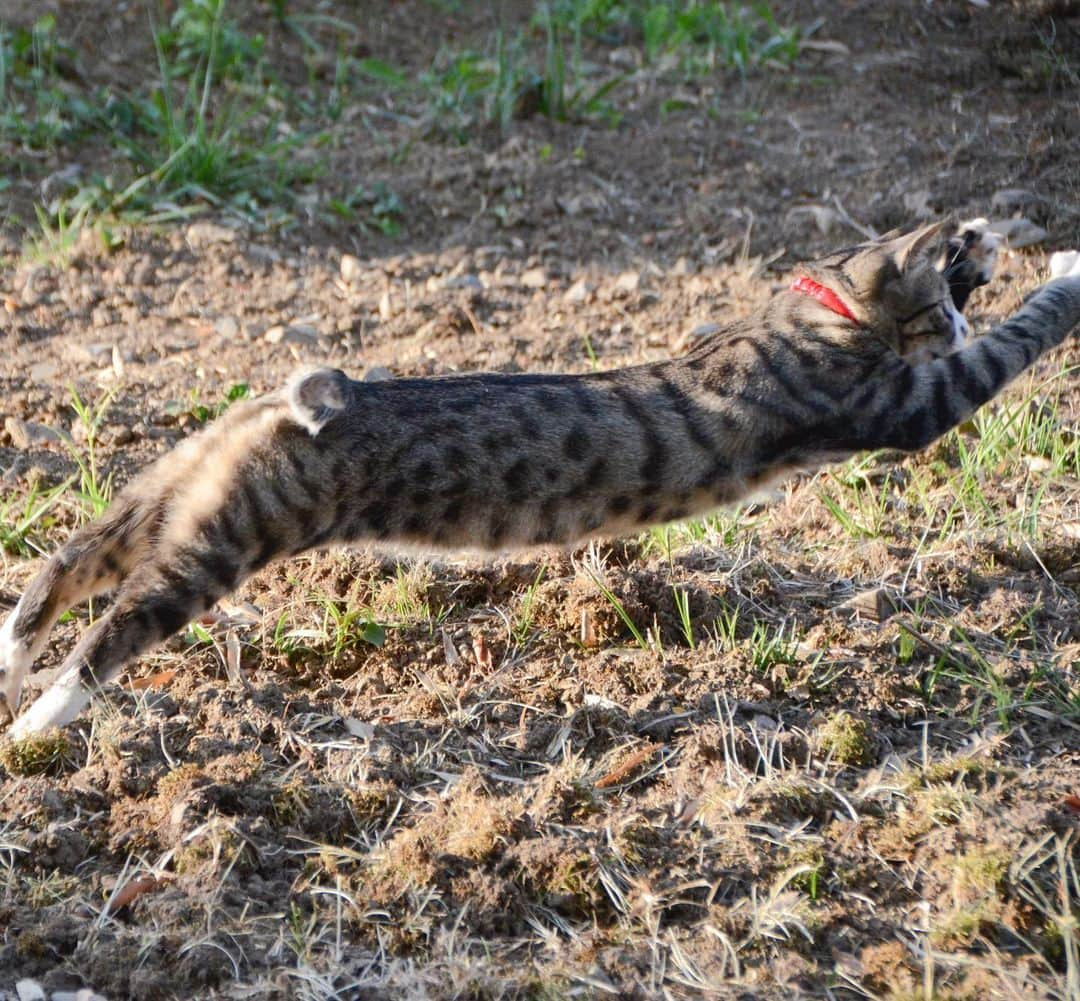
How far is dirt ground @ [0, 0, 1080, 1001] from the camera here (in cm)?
318

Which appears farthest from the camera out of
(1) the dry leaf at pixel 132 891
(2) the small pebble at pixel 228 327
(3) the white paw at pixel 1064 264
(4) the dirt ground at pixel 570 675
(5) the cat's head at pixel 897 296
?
(2) the small pebble at pixel 228 327

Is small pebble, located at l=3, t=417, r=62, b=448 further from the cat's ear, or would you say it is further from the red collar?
the cat's ear

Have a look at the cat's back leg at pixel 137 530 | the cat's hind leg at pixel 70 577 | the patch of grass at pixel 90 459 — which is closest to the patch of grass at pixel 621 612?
the cat's back leg at pixel 137 530

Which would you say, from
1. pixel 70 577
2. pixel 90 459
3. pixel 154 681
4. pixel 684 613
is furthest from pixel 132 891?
pixel 90 459

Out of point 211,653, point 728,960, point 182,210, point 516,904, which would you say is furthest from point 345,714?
point 182,210

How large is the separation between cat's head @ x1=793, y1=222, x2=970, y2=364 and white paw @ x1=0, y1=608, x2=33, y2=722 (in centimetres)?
262

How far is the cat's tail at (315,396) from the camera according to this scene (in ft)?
12.3

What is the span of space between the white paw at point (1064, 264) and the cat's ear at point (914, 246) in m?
0.76

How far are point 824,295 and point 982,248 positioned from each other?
66 centimetres

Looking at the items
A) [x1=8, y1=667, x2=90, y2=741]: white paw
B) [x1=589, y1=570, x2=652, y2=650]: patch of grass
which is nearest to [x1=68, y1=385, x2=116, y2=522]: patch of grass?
[x1=8, y1=667, x2=90, y2=741]: white paw

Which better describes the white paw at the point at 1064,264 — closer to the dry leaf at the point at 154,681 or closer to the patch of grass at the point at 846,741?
the patch of grass at the point at 846,741

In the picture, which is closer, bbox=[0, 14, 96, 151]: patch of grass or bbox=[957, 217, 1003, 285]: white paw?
bbox=[957, 217, 1003, 285]: white paw

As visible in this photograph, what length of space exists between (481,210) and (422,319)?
965 millimetres

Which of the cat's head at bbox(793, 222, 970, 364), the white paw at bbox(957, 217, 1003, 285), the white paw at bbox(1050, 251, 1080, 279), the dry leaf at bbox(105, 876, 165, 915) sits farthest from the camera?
the white paw at bbox(1050, 251, 1080, 279)
